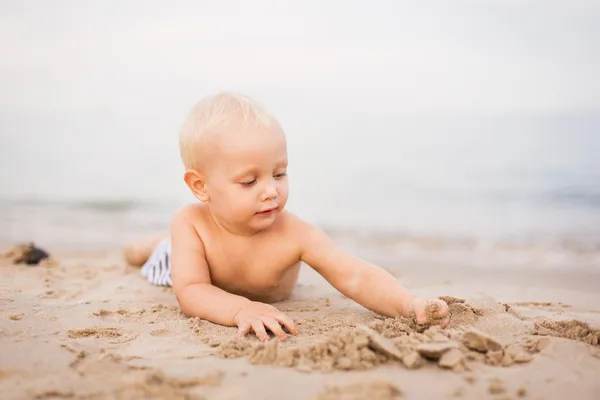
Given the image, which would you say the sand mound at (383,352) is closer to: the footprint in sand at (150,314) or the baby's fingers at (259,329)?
the baby's fingers at (259,329)

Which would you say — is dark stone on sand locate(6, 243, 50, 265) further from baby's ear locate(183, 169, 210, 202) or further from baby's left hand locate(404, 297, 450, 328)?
baby's left hand locate(404, 297, 450, 328)

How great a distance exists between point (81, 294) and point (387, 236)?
160 inches

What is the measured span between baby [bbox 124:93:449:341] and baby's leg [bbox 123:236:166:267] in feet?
4.56

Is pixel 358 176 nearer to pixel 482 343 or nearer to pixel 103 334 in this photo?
pixel 103 334

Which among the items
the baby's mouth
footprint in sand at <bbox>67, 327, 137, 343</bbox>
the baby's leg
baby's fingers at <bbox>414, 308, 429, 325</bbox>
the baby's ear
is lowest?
the baby's leg

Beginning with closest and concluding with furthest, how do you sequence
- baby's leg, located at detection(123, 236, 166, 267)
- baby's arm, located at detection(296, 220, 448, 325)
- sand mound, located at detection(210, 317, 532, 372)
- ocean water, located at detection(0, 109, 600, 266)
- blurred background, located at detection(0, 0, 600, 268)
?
sand mound, located at detection(210, 317, 532, 372) < baby's arm, located at detection(296, 220, 448, 325) < baby's leg, located at detection(123, 236, 166, 267) < ocean water, located at detection(0, 109, 600, 266) < blurred background, located at detection(0, 0, 600, 268)

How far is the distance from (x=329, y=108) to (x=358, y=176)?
13.5 feet

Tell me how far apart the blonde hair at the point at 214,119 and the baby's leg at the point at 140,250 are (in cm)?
171

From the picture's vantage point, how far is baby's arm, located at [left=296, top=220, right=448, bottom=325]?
2.61m

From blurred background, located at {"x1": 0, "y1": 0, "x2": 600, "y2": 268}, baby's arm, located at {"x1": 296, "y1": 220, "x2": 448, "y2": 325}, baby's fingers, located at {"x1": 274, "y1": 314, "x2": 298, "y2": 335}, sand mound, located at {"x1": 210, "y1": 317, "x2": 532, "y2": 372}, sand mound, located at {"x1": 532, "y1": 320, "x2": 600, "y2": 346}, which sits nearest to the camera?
sand mound, located at {"x1": 210, "y1": 317, "x2": 532, "y2": 372}

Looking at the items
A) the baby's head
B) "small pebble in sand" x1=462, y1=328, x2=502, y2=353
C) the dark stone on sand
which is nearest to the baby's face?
the baby's head

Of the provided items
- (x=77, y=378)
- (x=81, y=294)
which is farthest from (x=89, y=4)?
(x=77, y=378)

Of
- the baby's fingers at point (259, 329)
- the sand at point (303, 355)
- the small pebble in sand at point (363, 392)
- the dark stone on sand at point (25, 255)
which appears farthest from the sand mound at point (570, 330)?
the dark stone on sand at point (25, 255)

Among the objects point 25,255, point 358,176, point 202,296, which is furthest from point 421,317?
point 358,176
